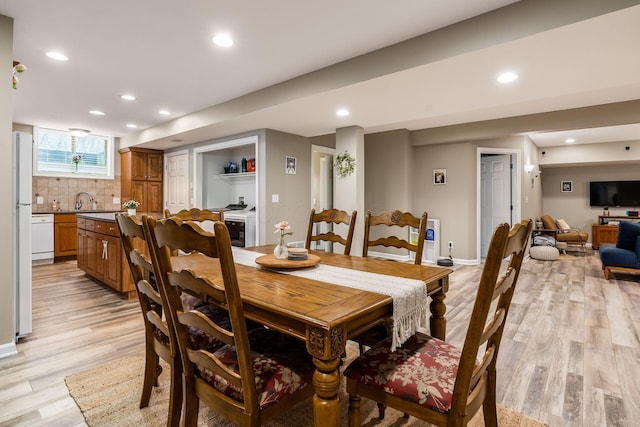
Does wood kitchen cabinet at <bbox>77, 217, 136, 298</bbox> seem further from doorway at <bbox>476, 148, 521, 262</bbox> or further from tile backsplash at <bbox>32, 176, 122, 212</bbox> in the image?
doorway at <bbox>476, 148, 521, 262</bbox>

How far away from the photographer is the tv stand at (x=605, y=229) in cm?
801

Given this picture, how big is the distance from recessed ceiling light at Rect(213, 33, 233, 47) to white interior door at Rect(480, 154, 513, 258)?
5.67 metres

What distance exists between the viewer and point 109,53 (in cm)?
294

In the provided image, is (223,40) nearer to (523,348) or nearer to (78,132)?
(523,348)

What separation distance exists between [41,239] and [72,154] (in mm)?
1795

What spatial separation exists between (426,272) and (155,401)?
165 cm

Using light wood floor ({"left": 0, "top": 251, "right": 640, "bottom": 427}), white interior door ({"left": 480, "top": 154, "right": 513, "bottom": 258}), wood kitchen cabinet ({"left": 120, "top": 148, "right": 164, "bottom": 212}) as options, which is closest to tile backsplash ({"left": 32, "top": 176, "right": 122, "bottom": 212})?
wood kitchen cabinet ({"left": 120, "top": 148, "right": 164, "bottom": 212})

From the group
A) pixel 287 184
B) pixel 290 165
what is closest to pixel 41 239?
pixel 287 184

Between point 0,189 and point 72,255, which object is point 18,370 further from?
point 72,255

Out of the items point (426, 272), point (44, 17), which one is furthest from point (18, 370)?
point (426, 272)

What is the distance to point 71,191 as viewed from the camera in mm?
6414

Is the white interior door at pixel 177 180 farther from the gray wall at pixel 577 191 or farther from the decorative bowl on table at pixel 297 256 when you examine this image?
the gray wall at pixel 577 191

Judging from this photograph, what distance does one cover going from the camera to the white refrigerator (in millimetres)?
2557

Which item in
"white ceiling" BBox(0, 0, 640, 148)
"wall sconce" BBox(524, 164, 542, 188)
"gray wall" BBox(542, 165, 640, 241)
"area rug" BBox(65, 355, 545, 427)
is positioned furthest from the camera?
"gray wall" BBox(542, 165, 640, 241)
